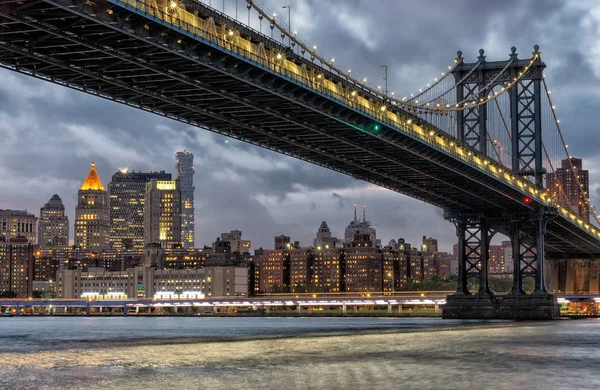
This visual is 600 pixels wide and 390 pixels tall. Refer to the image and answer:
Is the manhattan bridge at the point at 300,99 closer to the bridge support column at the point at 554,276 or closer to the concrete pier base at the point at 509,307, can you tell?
the concrete pier base at the point at 509,307

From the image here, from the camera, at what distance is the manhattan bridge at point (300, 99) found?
41188mm

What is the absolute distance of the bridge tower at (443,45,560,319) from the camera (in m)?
96.1

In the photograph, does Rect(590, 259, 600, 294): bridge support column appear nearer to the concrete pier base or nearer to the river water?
the concrete pier base

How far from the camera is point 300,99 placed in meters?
53.4

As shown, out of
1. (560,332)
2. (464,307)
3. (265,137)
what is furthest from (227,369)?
(464,307)

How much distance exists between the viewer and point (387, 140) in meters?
64.6

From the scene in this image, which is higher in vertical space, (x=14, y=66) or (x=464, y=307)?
(x=14, y=66)

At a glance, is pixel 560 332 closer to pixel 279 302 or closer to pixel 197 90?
pixel 197 90

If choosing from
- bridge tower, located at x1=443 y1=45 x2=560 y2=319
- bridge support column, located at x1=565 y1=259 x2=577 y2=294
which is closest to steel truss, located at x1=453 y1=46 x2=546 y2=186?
bridge tower, located at x1=443 y1=45 x2=560 y2=319

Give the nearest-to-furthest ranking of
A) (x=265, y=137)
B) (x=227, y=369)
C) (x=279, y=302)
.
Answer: (x=227, y=369) < (x=265, y=137) < (x=279, y=302)

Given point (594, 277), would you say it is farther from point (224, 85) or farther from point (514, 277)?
point (224, 85)

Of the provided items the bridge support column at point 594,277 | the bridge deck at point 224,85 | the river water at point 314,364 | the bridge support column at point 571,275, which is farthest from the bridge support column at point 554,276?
the river water at point 314,364

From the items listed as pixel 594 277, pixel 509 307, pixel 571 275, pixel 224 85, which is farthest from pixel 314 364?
pixel 594 277

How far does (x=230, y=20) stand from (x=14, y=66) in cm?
1018
